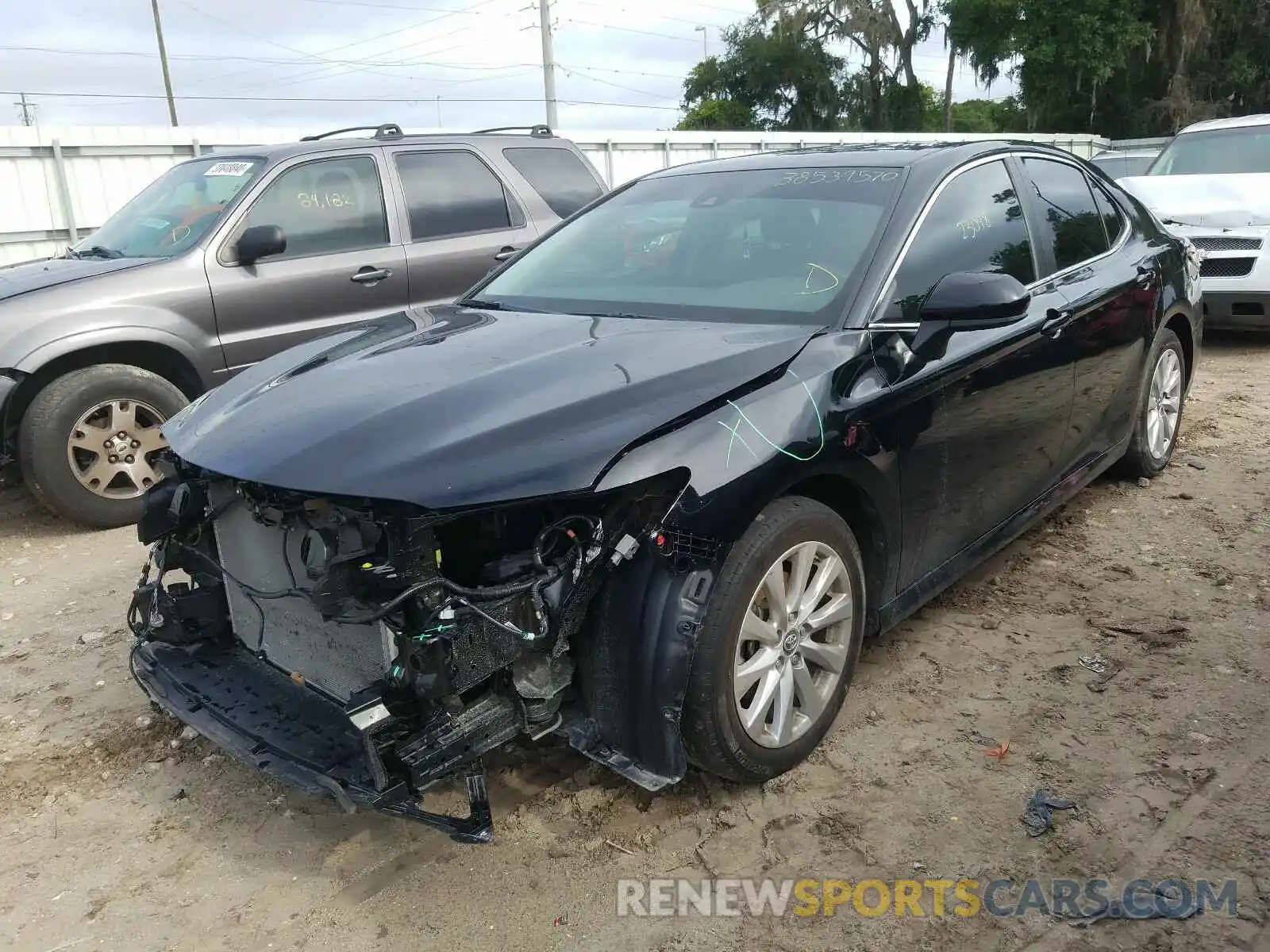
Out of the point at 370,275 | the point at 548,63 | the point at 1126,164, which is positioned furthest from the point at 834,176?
the point at 548,63

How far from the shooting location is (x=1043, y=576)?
4328mm

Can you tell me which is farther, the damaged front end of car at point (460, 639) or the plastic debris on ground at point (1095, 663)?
the plastic debris on ground at point (1095, 663)

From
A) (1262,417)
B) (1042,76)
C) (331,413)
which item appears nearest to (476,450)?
(331,413)

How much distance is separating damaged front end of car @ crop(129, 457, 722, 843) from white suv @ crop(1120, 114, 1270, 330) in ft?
25.2

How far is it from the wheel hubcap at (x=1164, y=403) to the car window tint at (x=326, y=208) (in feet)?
14.5

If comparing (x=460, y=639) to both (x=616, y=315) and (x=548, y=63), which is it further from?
(x=548, y=63)

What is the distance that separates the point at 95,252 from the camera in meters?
6.01

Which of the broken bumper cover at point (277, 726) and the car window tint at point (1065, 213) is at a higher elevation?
the car window tint at point (1065, 213)

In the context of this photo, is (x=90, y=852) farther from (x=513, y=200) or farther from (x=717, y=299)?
(x=513, y=200)

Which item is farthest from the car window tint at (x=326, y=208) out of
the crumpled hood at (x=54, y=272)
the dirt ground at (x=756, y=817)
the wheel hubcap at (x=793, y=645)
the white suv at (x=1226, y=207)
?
the white suv at (x=1226, y=207)

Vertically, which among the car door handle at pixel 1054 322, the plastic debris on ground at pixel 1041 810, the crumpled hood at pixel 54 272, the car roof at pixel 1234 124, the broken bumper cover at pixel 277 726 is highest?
the car roof at pixel 1234 124

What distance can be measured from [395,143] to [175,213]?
4.59 feet

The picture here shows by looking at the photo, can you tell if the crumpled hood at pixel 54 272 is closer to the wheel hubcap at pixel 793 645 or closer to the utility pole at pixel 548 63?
the wheel hubcap at pixel 793 645

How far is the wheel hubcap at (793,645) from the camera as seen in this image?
9.02ft
